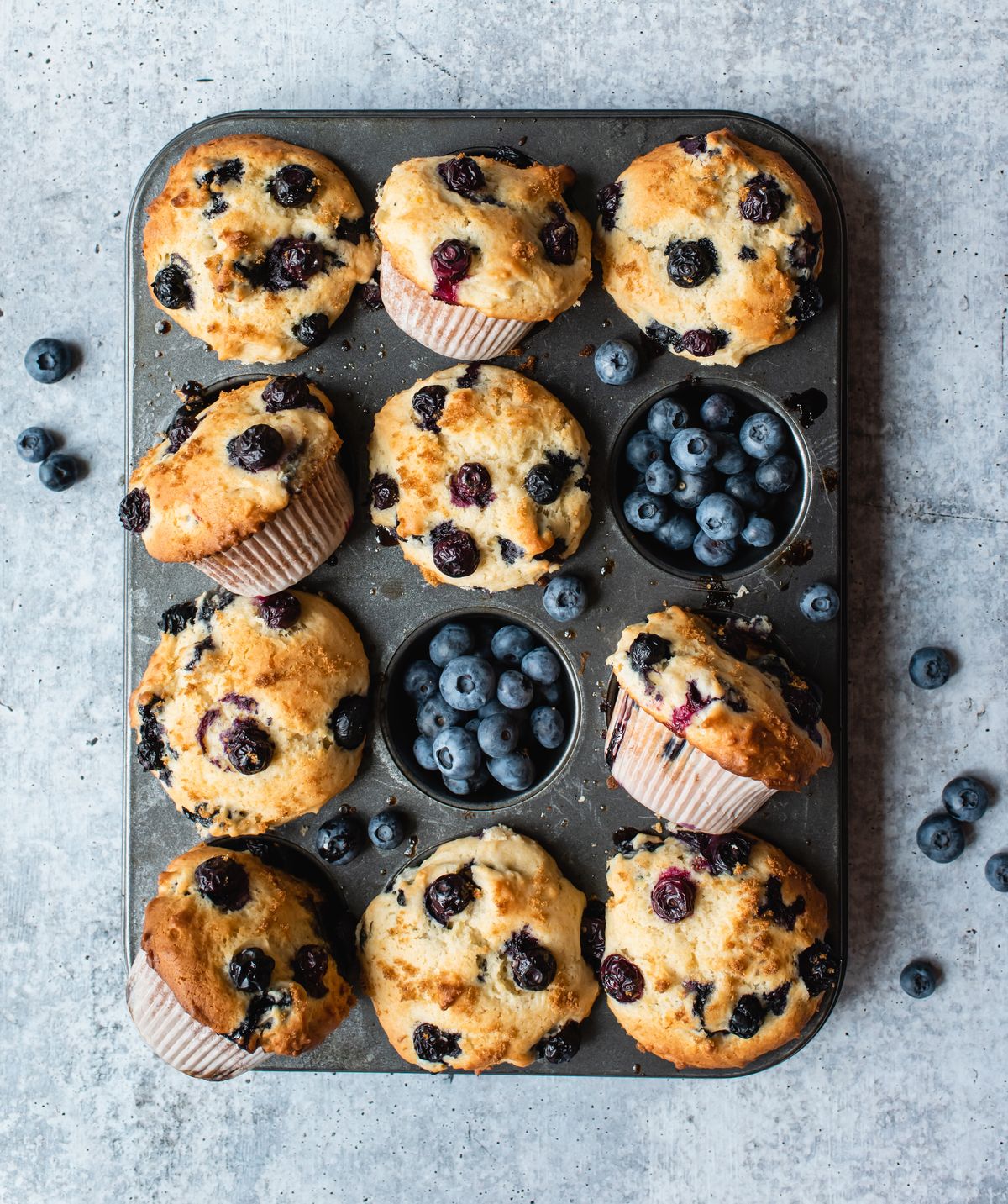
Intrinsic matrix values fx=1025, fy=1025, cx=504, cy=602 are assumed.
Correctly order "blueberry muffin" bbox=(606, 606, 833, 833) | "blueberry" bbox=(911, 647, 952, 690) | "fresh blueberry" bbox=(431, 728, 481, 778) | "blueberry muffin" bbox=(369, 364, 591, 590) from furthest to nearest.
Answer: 1. "blueberry" bbox=(911, 647, 952, 690)
2. "fresh blueberry" bbox=(431, 728, 481, 778)
3. "blueberry muffin" bbox=(369, 364, 591, 590)
4. "blueberry muffin" bbox=(606, 606, 833, 833)

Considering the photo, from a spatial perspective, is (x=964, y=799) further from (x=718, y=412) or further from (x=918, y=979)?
(x=718, y=412)

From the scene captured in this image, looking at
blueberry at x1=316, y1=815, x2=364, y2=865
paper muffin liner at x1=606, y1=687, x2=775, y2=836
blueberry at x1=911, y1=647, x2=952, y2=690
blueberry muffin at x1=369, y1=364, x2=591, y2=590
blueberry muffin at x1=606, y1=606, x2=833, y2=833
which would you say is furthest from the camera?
blueberry at x1=911, y1=647, x2=952, y2=690

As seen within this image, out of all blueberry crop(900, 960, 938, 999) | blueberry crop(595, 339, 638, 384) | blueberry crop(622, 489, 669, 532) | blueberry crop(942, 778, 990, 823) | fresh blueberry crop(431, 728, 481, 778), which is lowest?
blueberry crop(900, 960, 938, 999)

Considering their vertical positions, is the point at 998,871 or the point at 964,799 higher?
the point at 964,799

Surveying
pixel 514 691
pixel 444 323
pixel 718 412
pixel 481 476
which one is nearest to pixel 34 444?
pixel 444 323

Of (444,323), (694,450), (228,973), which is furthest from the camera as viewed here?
(694,450)

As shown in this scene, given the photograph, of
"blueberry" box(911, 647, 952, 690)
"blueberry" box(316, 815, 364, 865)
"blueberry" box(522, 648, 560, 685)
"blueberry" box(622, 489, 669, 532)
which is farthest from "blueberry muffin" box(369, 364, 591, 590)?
"blueberry" box(911, 647, 952, 690)

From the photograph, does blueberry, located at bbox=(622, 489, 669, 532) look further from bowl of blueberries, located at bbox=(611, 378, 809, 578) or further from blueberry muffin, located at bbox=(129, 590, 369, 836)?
blueberry muffin, located at bbox=(129, 590, 369, 836)

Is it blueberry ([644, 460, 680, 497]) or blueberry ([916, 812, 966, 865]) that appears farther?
blueberry ([916, 812, 966, 865])
